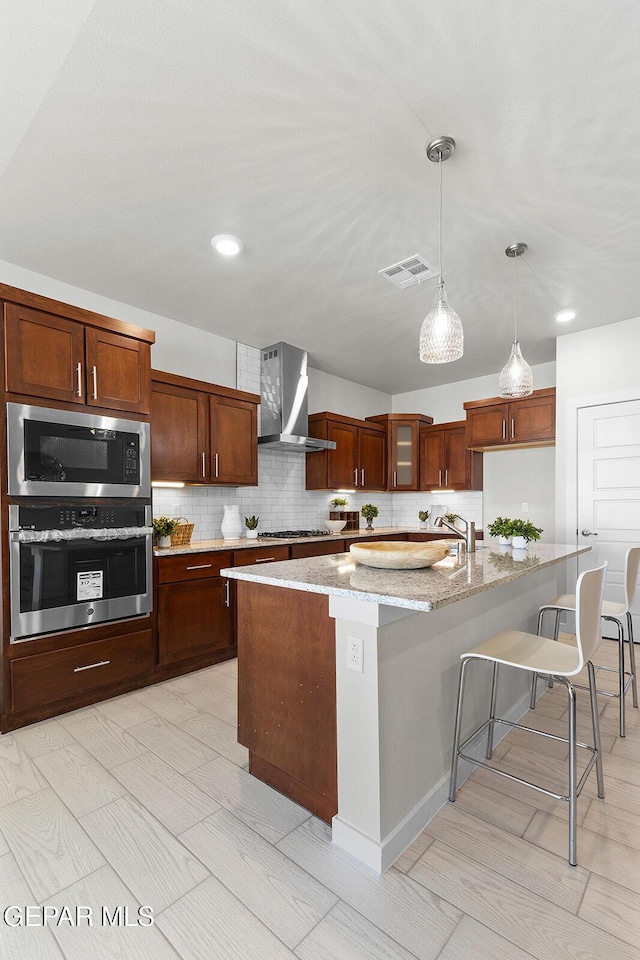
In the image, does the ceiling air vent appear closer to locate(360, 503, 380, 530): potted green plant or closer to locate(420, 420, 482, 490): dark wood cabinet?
locate(420, 420, 482, 490): dark wood cabinet

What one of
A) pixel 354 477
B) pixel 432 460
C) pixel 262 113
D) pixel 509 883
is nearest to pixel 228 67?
pixel 262 113

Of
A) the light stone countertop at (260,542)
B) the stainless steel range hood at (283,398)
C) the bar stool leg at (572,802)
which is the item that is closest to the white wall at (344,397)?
the stainless steel range hood at (283,398)

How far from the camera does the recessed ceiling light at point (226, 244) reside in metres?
2.76

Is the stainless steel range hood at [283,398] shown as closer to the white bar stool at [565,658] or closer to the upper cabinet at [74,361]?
the upper cabinet at [74,361]

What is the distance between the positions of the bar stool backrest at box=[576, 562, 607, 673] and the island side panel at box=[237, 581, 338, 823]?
904 mm

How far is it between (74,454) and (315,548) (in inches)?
93.7

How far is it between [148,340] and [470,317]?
265 cm

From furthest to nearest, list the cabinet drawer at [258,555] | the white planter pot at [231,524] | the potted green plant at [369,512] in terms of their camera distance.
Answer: the potted green plant at [369,512] → the white planter pot at [231,524] → the cabinet drawer at [258,555]

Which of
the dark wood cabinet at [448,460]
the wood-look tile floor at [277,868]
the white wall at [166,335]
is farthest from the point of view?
the dark wood cabinet at [448,460]

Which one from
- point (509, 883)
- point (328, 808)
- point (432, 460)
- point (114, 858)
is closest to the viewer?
point (509, 883)

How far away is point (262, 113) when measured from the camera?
1890mm

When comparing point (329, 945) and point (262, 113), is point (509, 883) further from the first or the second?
point (262, 113)

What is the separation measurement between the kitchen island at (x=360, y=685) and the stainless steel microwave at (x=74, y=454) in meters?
1.38

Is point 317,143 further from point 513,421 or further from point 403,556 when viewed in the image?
point 513,421
